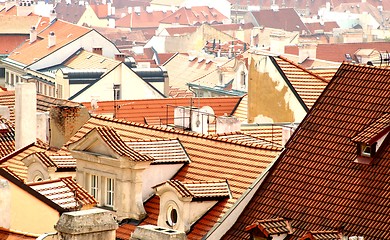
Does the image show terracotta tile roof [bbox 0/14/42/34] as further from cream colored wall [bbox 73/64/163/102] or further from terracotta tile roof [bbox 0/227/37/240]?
terracotta tile roof [bbox 0/227/37/240]

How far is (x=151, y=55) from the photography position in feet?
483

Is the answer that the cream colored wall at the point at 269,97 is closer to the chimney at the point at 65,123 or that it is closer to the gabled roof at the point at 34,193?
the chimney at the point at 65,123

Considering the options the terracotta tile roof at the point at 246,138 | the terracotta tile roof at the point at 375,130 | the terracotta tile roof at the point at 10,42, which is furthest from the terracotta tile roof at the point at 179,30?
the terracotta tile roof at the point at 375,130

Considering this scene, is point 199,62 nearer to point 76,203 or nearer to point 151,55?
point 151,55

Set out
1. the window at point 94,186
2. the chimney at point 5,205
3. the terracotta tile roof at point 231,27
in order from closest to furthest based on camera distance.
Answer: the chimney at point 5,205
the window at point 94,186
the terracotta tile roof at point 231,27

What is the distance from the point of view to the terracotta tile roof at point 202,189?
30.3m

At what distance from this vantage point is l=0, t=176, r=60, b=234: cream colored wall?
27.9m

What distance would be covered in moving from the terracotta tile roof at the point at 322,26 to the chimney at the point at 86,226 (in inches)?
6670

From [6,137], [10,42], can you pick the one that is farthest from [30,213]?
[10,42]

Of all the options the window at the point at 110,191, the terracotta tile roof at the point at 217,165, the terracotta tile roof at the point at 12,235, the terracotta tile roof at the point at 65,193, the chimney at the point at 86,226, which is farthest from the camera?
the window at the point at 110,191

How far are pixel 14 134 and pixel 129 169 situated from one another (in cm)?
961

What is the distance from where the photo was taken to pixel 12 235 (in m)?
26.1

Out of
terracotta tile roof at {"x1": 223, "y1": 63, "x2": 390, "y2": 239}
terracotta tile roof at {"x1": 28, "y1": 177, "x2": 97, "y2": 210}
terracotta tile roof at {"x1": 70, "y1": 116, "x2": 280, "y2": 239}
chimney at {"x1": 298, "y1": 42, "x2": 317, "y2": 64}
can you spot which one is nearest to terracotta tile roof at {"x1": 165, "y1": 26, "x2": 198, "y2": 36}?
chimney at {"x1": 298, "y1": 42, "x2": 317, "y2": 64}

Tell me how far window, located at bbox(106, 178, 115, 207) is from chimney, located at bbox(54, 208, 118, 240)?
1126cm
